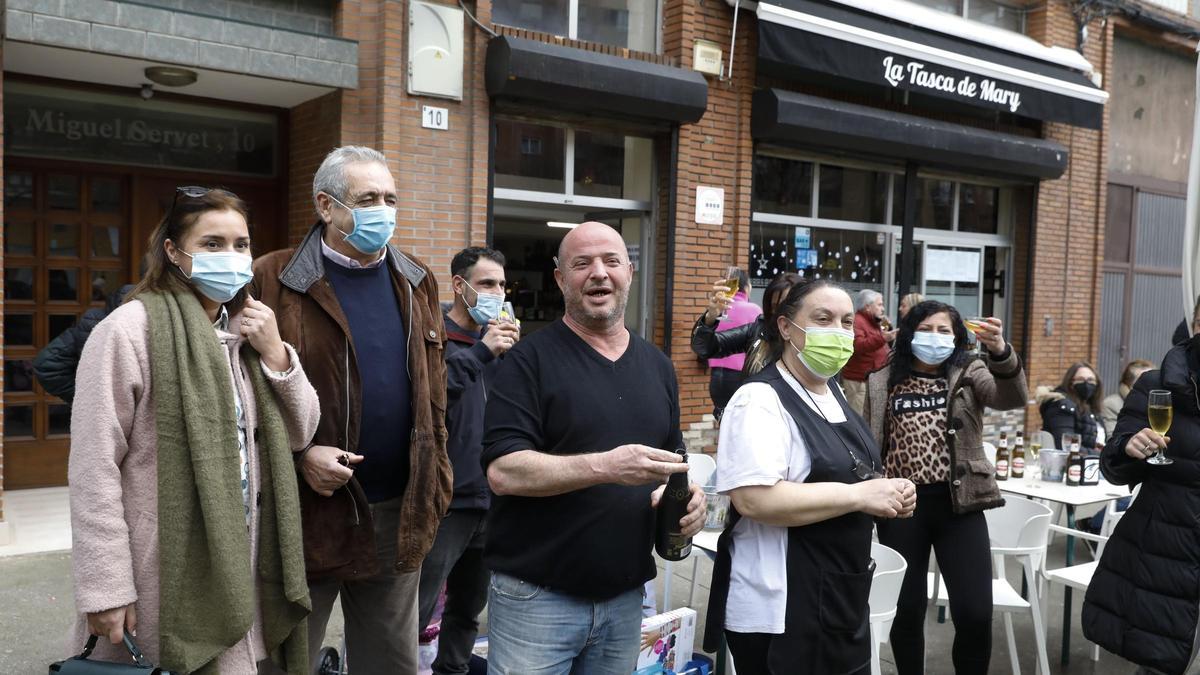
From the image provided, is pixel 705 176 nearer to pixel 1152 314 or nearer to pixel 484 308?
pixel 484 308

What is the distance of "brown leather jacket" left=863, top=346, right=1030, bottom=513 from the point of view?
4.00 meters

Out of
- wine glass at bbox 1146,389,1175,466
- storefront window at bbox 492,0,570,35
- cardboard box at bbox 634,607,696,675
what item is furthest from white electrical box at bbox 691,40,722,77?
cardboard box at bbox 634,607,696,675

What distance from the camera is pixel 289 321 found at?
2.88 meters

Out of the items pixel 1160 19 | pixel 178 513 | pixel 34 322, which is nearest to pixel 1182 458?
pixel 178 513

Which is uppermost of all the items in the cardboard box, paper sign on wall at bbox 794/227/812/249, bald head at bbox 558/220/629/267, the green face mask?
paper sign on wall at bbox 794/227/812/249

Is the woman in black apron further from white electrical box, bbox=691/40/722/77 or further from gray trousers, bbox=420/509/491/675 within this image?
white electrical box, bbox=691/40/722/77

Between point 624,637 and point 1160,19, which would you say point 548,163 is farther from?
point 1160,19

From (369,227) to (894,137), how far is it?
298 inches

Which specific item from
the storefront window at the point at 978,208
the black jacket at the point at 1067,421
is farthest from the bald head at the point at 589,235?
the storefront window at the point at 978,208

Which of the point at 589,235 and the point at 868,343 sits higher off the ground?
the point at 589,235

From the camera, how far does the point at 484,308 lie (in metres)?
4.09

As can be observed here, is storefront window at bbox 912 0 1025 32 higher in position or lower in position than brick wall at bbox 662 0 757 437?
higher

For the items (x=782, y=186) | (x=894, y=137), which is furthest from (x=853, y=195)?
(x=782, y=186)

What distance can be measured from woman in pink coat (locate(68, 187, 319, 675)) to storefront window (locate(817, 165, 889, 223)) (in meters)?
7.93
